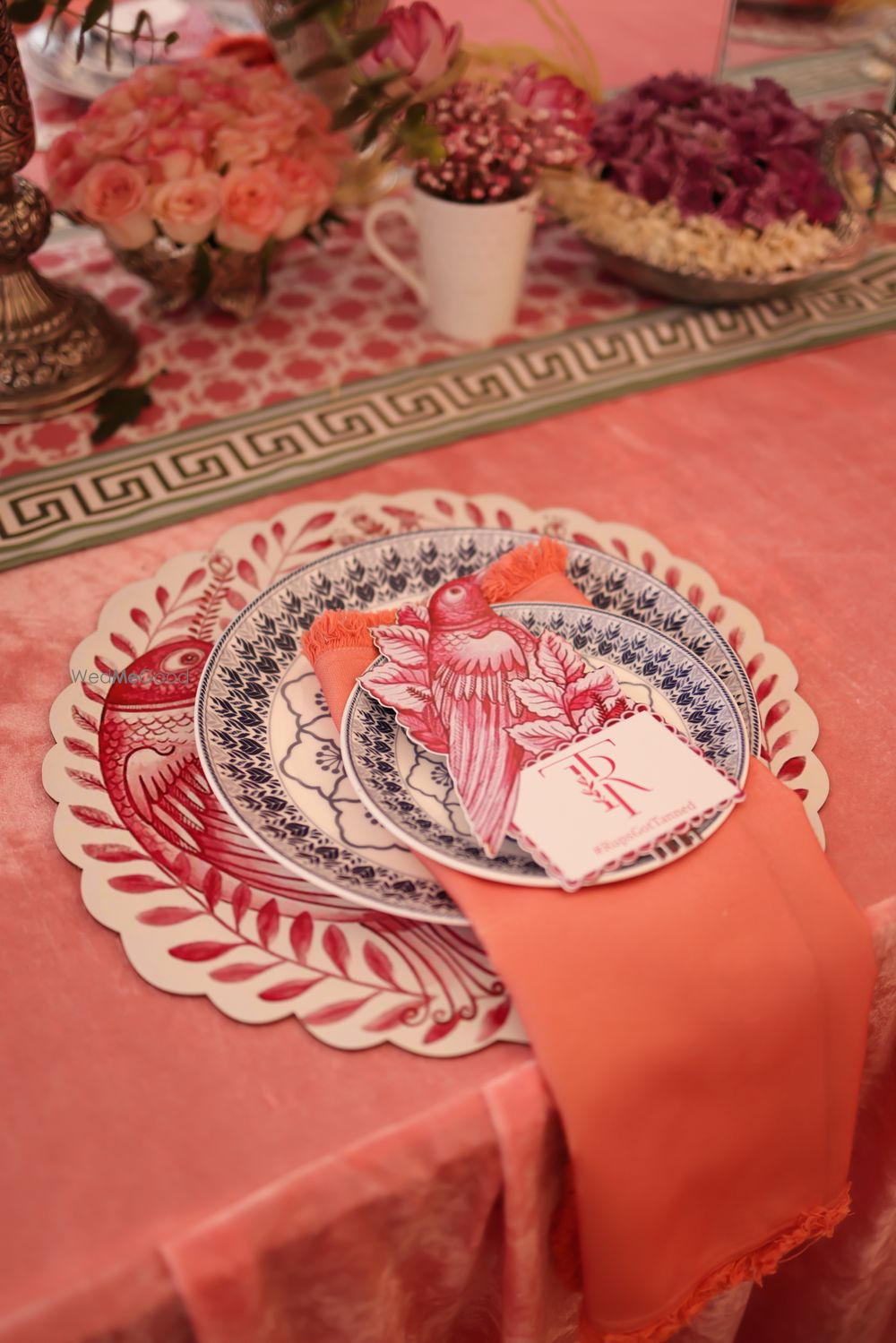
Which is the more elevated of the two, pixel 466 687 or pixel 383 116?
pixel 383 116

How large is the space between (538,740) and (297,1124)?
0.21 meters

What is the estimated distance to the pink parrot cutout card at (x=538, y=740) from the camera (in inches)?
20.1

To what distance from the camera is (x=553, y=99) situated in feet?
2.98

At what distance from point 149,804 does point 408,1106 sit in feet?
0.73

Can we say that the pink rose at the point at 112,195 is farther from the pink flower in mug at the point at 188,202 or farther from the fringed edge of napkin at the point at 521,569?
the fringed edge of napkin at the point at 521,569

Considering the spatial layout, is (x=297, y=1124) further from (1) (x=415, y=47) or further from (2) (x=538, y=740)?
(1) (x=415, y=47)

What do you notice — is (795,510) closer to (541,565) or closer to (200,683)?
(541,565)

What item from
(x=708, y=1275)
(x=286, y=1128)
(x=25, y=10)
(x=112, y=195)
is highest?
(x=25, y=10)

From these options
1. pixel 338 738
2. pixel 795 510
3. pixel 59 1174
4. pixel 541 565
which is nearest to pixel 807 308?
pixel 795 510

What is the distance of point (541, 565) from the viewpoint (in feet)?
2.21

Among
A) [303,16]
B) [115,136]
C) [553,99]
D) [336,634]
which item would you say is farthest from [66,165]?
[336,634]

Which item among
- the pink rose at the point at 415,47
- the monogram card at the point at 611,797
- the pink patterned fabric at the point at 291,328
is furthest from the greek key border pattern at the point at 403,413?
the monogram card at the point at 611,797

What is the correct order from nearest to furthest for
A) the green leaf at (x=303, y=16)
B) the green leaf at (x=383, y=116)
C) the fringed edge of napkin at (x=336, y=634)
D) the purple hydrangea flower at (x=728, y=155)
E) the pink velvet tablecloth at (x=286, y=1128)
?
the pink velvet tablecloth at (x=286, y=1128)
the fringed edge of napkin at (x=336, y=634)
the green leaf at (x=303, y=16)
the green leaf at (x=383, y=116)
the purple hydrangea flower at (x=728, y=155)

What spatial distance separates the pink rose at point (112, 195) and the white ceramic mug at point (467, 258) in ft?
0.73
